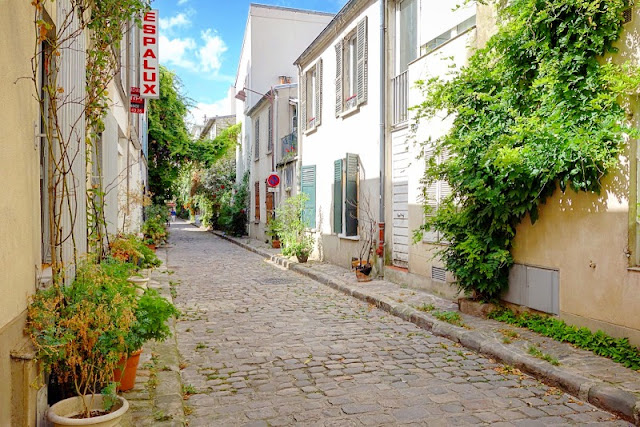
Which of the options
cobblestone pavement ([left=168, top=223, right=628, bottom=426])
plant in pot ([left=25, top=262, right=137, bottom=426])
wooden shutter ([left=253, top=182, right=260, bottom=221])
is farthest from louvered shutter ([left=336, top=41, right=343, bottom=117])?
wooden shutter ([left=253, top=182, right=260, bottom=221])

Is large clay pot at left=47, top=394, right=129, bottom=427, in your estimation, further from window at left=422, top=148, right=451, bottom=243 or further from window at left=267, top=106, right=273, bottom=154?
window at left=267, top=106, right=273, bottom=154

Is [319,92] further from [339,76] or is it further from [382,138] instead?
[382,138]

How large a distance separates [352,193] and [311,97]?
16.7 feet

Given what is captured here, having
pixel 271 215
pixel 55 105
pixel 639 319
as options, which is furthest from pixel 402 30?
pixel 271 215

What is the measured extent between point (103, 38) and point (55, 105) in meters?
2.16

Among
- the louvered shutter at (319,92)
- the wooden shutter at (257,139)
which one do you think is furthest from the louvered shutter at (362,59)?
the wooden shutter at (257,139)

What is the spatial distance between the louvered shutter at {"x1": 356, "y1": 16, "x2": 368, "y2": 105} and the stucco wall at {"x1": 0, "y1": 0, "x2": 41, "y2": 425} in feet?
31.7

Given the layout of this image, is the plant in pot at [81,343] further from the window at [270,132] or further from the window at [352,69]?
the window at [270,132]

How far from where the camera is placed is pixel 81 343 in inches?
142

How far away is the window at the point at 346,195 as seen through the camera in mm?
13065

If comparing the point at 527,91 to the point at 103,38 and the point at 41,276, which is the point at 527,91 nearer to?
the point at 103,38

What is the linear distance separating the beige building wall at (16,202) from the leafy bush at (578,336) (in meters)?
5.07

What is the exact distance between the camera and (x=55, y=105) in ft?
13.1

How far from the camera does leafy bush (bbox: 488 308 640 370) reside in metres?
5.30
